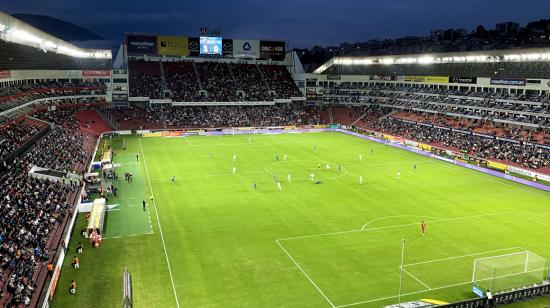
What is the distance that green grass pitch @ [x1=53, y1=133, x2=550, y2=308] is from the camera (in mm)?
22594

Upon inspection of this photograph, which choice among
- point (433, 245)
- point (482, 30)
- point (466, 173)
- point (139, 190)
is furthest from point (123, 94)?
point (482, 30)

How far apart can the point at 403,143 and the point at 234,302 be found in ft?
174

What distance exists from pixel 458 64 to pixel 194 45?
2143 inches

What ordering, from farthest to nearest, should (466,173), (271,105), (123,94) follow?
(271,105) → (123,94) → (466,173)

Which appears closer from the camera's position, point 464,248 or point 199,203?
point 464,248

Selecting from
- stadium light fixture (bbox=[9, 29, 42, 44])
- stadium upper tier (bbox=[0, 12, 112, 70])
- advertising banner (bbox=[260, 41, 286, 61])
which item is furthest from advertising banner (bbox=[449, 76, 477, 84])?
stadium light fixture (bbox=[9, 29, 42, 44])

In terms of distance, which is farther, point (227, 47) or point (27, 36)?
point (227, 47)

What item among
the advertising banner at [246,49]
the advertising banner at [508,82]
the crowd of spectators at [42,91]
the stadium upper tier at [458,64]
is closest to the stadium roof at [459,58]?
the stadium upper tier at [458,64]

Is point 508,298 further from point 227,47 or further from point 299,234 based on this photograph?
point 227,47

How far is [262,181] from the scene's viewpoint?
44.8 meters

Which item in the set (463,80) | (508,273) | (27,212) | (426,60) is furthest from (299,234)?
(426,60)

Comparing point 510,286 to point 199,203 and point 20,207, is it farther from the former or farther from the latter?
point 20,207

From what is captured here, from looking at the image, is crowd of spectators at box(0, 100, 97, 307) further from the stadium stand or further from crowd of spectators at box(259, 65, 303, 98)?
crowd of spectators at box(259, 65, 303, 98)

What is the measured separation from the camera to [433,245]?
2859 cm
